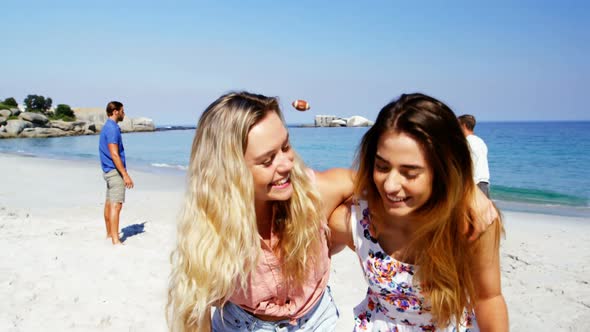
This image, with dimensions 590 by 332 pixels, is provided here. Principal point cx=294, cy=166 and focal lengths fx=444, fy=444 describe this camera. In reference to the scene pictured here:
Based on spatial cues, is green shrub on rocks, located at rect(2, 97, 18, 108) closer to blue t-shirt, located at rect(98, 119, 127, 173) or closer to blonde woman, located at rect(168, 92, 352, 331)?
blue t-shirt, located at rect(98, 119, 127, 173)

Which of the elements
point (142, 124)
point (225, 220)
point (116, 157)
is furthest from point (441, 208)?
point (142, 124)

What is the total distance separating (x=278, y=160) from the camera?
2.09 meters

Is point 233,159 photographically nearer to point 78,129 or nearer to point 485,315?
point 485,315

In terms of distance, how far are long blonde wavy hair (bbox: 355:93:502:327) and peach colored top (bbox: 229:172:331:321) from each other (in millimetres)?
569

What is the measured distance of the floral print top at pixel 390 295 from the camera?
77.6 inches

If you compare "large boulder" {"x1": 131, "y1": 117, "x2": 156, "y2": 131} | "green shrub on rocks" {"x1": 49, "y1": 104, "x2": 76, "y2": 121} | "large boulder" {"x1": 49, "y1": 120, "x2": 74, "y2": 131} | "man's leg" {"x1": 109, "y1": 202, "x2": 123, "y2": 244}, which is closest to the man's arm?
"man's leg" {"x1": 109, "y1": 202, "x2": 123, "y2": 244}

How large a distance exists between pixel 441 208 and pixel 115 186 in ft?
19.2

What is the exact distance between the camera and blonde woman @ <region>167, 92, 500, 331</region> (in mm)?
2070

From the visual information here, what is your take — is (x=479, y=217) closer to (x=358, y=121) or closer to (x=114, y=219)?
(x=114, y=219)

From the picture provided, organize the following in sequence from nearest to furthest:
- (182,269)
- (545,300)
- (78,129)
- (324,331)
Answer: (182,269) → (324,331) → (545,300) → (78,129)

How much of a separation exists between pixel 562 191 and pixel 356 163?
1483cm

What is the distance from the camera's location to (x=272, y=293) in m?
2.18

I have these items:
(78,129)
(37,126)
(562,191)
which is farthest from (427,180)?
(78,129)

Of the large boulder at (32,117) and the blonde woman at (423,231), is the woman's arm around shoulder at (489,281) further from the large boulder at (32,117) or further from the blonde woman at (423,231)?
the large boulder at (32,117)
